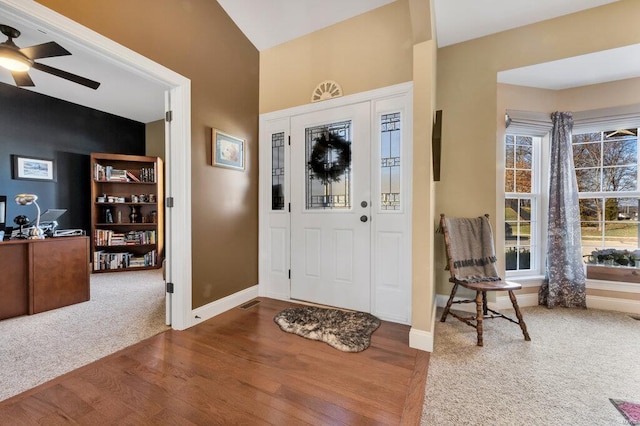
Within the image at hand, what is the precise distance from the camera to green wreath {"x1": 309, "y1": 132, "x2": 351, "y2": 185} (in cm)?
267

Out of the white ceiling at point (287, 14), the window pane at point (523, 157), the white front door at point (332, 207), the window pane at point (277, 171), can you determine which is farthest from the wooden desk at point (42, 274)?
the window pane at point (523, 157)

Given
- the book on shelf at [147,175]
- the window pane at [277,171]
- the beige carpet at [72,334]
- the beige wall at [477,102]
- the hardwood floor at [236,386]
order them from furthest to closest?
the book on shelf at [147,175]
the window pane at [277,171]
the beige wall at [477,102]
the beige carpet at [72,334]
the hardwood floor at [236,386]

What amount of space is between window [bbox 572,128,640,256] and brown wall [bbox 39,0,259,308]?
12.1ft

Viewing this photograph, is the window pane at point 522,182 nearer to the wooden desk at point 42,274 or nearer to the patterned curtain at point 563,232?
the patterned curtain at point 563,232

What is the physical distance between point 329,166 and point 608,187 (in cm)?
301

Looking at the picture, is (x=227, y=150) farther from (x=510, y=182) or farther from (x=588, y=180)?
(x=588, y=180)

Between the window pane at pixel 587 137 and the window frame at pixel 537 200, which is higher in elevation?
the window pane at pixel 587 137

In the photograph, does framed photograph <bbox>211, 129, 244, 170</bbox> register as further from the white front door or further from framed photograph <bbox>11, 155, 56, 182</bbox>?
framed photograph <bbox>11, 155, 56, 182</bbox>

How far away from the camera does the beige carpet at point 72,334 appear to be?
1.69 meters

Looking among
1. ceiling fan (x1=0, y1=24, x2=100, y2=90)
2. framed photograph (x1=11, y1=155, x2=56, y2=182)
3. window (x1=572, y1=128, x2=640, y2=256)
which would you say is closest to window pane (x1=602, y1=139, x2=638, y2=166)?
window (x1=572, y1=128, x2=640, y2=256)

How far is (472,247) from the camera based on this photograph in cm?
249

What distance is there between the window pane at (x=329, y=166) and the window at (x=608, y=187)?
262cm

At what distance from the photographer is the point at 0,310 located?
2434mm

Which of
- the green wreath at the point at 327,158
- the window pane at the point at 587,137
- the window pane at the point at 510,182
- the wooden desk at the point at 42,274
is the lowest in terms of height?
the wooden desk at the point at 42,274
